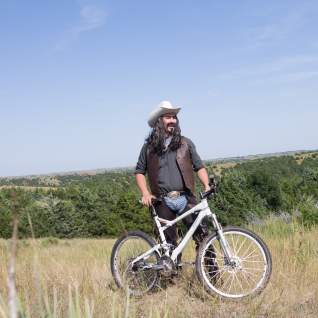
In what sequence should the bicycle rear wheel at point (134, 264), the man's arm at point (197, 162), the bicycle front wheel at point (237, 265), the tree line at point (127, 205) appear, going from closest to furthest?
the bicycle front wheel at point (237, 265) < the bicycle rear wheel at point (134, 264) < the man's arm at point (197, 162) < the tree line at point (127, 205)

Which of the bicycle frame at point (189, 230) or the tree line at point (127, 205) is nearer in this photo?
the bicycle frame at point (189, 230)

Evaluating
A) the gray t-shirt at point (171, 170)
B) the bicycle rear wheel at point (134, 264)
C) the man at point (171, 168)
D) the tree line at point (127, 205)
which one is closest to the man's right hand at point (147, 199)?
the man at point (171, 168)

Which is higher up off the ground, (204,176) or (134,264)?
(204,176)

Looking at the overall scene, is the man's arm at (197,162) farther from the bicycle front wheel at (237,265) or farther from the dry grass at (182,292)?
the dry grass at (182,292)

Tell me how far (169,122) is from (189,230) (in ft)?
3.60

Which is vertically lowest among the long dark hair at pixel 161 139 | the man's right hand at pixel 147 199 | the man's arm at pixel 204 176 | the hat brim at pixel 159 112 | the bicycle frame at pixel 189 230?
the bicycle frame at pixel 189 230

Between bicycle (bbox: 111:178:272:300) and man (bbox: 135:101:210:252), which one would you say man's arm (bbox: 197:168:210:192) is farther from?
bicycle (bbox: 111:178:272:300)

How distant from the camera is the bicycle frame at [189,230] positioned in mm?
4164

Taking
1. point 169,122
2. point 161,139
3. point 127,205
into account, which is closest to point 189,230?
point 161,139

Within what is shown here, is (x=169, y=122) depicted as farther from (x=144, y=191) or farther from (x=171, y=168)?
(x=144, y=191)

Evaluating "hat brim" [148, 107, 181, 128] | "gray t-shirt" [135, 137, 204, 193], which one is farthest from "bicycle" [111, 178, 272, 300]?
"hat brim" [148, 107, 181, 128]

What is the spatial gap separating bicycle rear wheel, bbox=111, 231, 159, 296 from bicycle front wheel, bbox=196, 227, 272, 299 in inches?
22.3

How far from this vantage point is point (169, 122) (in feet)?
15.4

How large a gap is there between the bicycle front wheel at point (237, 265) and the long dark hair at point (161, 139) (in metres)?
1.02
